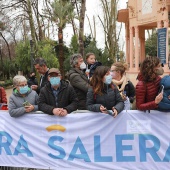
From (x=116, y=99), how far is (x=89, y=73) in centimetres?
124

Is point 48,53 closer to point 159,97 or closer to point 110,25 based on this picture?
point 110,25

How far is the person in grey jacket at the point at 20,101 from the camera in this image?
4570 millimetres

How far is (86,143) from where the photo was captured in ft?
14.7

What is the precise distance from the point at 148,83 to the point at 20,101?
73.7 inches

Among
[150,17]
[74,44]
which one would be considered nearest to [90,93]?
[150,17]

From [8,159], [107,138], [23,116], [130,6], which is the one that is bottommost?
[8,159]

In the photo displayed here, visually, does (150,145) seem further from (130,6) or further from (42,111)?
(130,6)

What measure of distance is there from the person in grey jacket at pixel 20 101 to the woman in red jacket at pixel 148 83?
1.56 meters

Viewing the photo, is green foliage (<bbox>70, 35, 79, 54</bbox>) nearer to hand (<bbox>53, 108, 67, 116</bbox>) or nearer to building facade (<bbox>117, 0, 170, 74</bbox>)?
building facade (<bbox>117, 0, 170, 74</bbox>)

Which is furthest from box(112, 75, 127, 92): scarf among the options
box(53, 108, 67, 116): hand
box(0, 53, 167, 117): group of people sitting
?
box(53, 108, 67, 116): hand

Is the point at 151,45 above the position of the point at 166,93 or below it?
above

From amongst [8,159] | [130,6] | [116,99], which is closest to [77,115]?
[116,99]

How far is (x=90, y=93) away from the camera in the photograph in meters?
4.31

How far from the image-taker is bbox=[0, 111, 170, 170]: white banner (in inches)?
168
